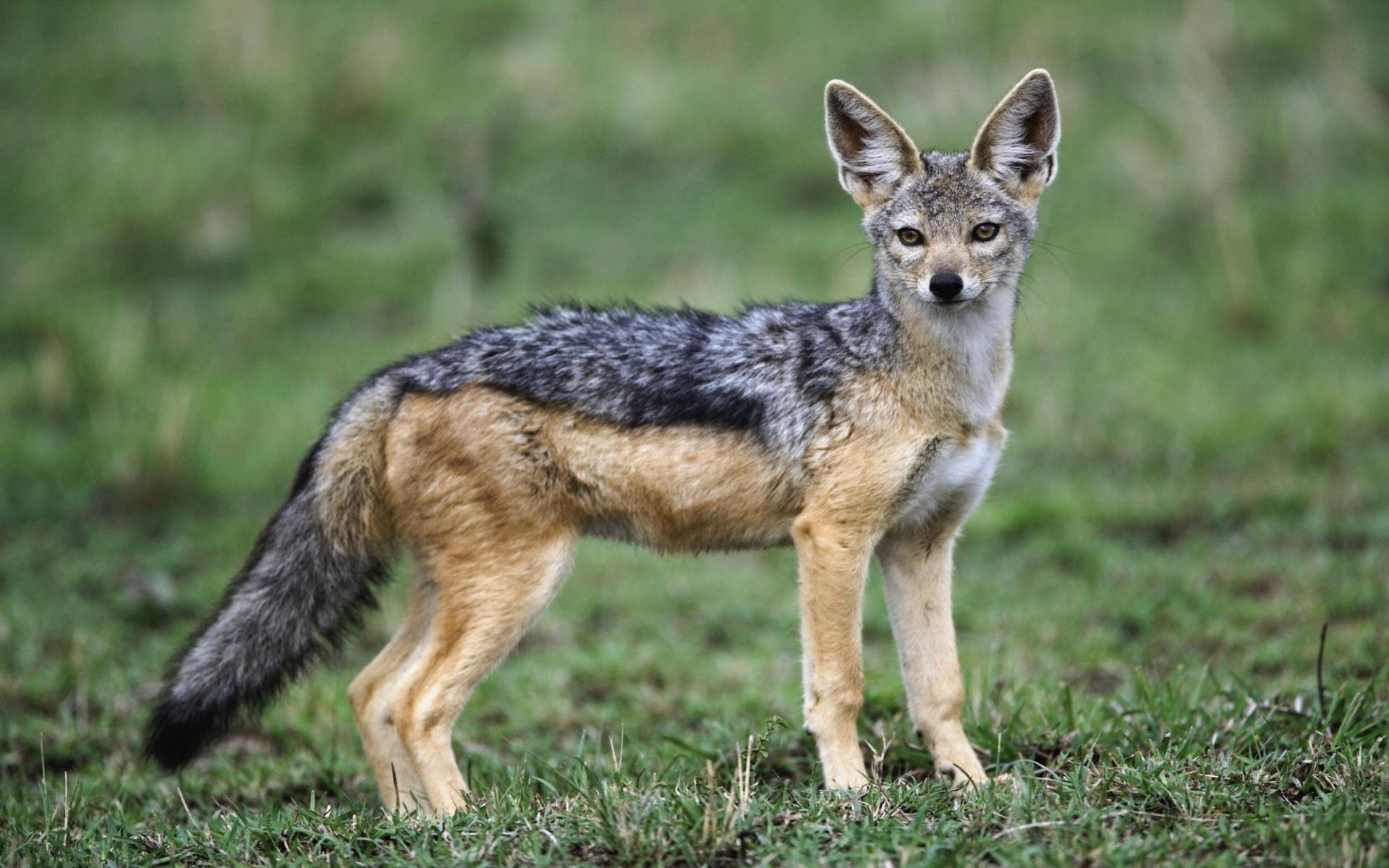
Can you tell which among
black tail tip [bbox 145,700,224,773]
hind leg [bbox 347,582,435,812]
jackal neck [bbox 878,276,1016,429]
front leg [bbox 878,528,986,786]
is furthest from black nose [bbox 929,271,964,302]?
black tail tip [bbox 145,700,224,773]

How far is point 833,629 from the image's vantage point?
4.88m

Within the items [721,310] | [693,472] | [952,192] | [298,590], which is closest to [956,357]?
[952,192]

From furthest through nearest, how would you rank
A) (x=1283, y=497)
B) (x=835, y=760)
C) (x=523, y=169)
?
(x=523, y=169)
(x=1283, y=497)
(x=835, y=760)

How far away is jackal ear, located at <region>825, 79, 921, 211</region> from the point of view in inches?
204

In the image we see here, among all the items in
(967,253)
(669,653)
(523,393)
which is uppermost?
(967,253)

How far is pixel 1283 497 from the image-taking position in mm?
8273

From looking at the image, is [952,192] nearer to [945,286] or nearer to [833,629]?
[945,286]

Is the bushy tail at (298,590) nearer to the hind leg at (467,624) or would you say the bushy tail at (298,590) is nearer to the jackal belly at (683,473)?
the hind leg at (467,624)

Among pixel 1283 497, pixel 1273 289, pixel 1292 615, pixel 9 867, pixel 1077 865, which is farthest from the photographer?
pixel 1273 289

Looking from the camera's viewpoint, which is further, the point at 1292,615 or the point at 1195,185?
the point at 1195,185

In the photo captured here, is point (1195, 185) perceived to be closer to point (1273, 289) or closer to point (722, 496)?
point (1273, 289)

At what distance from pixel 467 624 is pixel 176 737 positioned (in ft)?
3.60

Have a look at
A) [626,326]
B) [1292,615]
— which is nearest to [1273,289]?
[1292,615]

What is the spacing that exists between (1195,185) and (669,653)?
23.4 ft
